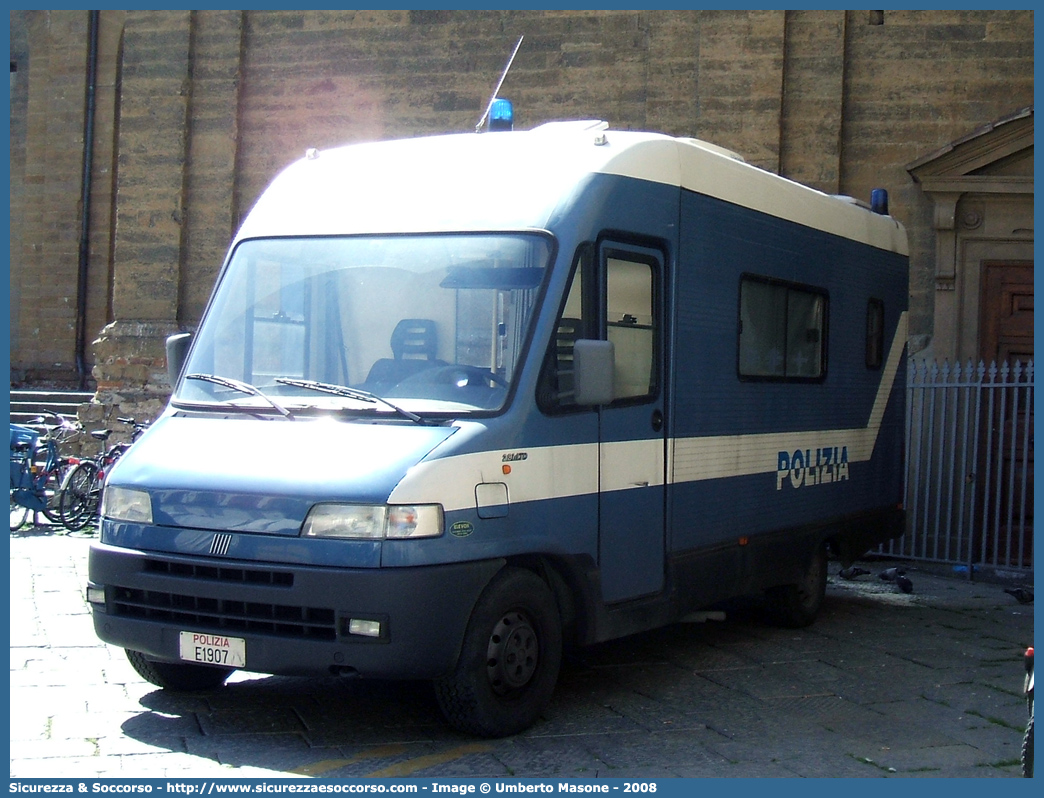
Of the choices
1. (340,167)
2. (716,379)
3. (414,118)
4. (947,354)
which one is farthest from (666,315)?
(414,118)

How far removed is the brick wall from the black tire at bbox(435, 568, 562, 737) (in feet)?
32.0

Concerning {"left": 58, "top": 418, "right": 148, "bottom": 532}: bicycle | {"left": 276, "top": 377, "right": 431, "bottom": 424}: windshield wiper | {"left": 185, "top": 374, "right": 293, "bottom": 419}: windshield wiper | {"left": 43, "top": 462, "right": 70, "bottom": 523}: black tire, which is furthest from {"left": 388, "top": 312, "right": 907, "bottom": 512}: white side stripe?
{"left": 43, "top": 462, "right": 70, "bottom": 523}: black tire

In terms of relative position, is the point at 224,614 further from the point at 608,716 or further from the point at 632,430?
the point at 632,430

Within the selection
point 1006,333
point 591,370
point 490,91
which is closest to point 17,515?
point 490,91

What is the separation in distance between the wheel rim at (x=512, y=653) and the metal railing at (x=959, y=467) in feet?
23.9

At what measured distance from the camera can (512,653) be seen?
5.61 metres

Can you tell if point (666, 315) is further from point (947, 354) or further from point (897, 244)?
point (947, 354)

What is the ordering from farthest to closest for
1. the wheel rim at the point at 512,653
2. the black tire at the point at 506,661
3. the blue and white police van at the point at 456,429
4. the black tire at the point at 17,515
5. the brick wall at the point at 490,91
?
the brick wall at the point at 490,91
the black tire at the point at 17,515
the wheel rim at the point at 512,653
the black tire at the point at 506,661
the blue and white police van at the point at 456,429

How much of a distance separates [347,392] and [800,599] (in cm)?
411

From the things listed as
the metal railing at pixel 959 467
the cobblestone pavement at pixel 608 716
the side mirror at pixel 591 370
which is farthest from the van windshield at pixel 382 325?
the metal railing at pixel 959 467

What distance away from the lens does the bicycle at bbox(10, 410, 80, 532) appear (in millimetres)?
13062

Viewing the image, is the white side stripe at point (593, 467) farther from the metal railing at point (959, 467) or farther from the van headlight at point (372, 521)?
the metal railing at point (959, 467)

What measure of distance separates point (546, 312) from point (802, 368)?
309cm

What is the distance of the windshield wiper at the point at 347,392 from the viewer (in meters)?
5.47
